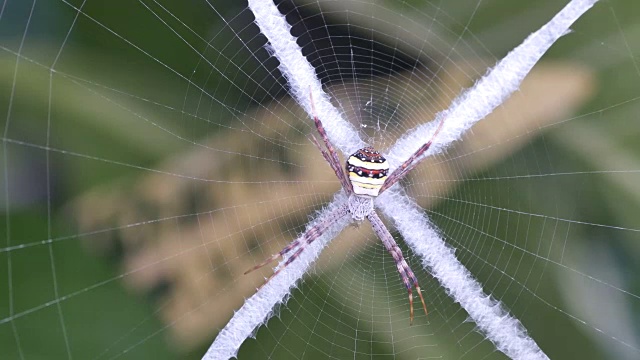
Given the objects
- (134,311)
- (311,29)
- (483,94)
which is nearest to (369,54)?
(311,29)

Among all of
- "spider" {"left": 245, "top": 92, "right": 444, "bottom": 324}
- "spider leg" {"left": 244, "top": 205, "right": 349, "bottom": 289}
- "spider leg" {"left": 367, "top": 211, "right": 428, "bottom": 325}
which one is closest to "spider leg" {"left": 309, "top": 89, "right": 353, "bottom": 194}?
"spider" {"left": 245, "top": 92, "right": 444, "bottom": 324}

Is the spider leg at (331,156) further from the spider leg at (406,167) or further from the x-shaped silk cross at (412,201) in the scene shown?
the spider leg at (406,167)

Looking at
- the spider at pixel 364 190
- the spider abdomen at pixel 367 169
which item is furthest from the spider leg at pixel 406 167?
the spider abdomen at pixel 367 169

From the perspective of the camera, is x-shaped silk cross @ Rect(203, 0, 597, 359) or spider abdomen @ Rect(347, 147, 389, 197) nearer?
x-shaped silk cross @ Rect(203, 0, 597, 359)

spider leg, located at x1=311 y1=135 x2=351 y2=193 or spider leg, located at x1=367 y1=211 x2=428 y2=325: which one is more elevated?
spider leg, located at x1=311 y1=135 x2=351 y2=193

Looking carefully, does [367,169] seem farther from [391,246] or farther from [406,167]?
[391,246]

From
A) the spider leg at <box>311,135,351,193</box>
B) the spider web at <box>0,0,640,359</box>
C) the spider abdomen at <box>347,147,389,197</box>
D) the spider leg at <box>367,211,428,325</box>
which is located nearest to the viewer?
the spider web at <box>0,0,640,359</box>

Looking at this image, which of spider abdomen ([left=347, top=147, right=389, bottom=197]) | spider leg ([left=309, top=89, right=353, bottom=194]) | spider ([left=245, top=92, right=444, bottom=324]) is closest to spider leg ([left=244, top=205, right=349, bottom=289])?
spider ([left=245, top=92, right=444, bottom=324])

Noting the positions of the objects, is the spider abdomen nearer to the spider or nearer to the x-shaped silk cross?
the spider

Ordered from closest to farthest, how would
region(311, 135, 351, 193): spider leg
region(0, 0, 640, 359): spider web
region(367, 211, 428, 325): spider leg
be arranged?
region(0, 0, 640, 359): spider web < region(311, 135, 351, 193): spider leg < region(367, 211, 428, 325): spider leg
